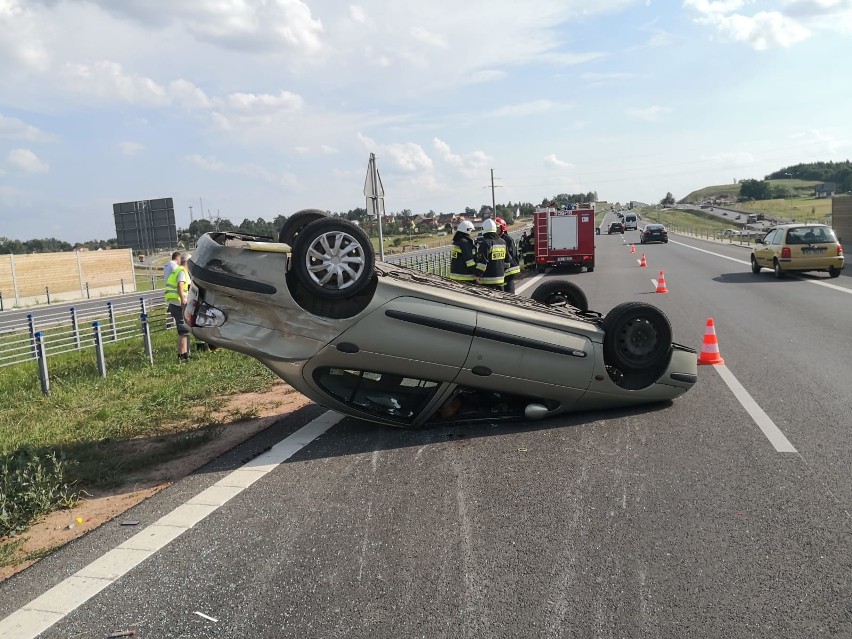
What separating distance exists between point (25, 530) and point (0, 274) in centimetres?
3712

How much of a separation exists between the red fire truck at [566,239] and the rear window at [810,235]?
7594mm

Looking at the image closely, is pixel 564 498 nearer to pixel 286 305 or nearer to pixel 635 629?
pixel 635 629

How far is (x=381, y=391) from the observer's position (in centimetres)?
582

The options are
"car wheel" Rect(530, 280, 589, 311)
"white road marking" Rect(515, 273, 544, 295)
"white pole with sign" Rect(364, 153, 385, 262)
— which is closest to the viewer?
"car wheel" Rect(530, 280, 589, 311)

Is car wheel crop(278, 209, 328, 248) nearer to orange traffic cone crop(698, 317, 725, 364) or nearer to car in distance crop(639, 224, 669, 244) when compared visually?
orange traffic cone crop(698, 317, 725, 364)

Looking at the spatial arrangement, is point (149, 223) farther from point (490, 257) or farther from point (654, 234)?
point (654, 234)

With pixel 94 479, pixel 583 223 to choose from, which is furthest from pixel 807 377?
pixel 583 223

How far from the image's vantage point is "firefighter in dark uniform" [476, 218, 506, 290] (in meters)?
10.6

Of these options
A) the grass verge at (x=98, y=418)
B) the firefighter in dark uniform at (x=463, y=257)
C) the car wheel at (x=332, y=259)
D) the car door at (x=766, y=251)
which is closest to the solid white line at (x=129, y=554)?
the grass verge at (x=98, y=418)

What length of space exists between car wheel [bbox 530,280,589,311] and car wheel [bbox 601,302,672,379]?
7.38 ft

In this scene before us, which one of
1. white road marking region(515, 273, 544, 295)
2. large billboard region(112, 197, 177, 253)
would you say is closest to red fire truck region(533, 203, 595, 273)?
white road marking region(515, 273, 544, 295)

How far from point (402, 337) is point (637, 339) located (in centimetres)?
226

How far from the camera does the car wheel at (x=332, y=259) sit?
17.3 ft

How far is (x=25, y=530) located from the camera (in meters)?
4.38
